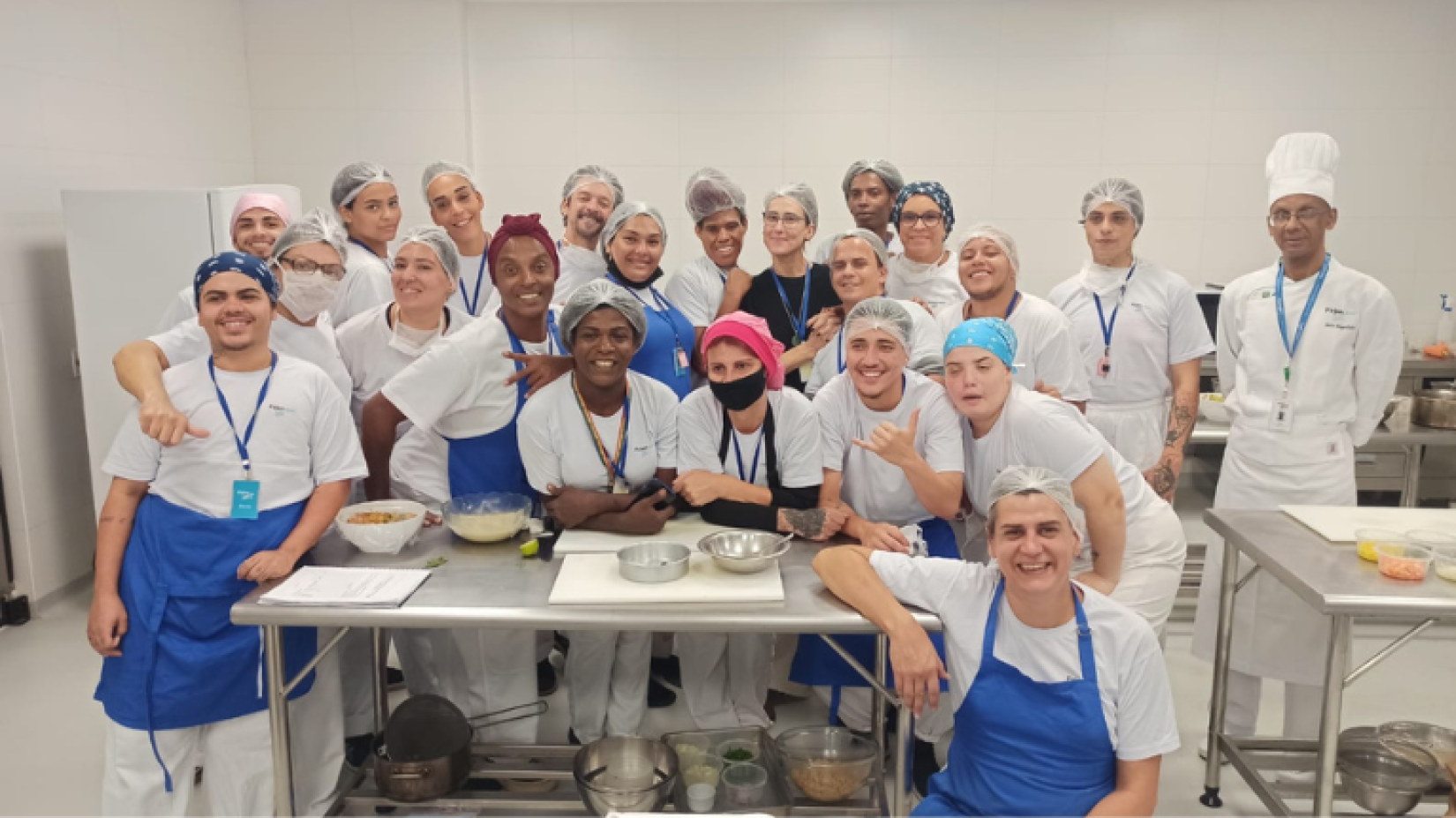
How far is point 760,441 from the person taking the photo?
3.15 metres

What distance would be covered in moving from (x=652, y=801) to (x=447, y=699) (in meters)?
0.82

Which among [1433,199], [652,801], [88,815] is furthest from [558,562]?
[1433,199]

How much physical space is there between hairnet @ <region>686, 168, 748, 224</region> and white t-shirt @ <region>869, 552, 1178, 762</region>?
2.13 metres

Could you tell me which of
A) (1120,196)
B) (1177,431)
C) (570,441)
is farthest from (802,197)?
(1177,431)

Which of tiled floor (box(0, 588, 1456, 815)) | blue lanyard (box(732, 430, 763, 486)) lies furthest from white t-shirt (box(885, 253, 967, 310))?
tiled floor (box(0, 588, 1456, 815))

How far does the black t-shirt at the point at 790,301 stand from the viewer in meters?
3.98

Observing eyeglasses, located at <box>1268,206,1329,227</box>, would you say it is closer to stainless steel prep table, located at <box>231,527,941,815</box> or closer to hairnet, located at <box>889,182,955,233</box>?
hairnet, located at <box>889,182,955,233</box>

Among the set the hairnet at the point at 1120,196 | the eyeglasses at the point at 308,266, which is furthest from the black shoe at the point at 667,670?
the hairnet at the point at 1120,196

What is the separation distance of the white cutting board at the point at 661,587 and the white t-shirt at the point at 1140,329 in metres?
2.18

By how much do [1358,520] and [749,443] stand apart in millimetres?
1922

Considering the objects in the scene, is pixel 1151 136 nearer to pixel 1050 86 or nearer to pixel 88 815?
pixel 1050 86

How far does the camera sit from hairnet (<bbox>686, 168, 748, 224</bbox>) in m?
4.03

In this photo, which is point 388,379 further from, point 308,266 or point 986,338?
point 986,338

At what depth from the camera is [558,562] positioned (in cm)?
284
